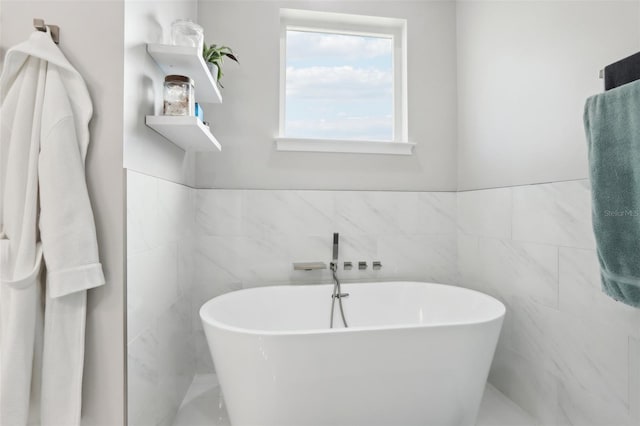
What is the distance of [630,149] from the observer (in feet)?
3.42

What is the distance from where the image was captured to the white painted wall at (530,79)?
1.36m

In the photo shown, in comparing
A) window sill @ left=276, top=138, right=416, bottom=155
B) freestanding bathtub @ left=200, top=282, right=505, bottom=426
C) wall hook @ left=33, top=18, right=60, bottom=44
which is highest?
wall hook @ left=33, top=18, right=60, bottom=44

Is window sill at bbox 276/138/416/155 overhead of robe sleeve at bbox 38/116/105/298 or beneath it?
overhead

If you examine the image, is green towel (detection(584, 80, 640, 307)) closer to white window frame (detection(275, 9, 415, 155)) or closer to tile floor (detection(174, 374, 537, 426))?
tile floor (detection(174, 374, 537, 426))

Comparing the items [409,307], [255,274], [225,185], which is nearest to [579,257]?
[409,307]

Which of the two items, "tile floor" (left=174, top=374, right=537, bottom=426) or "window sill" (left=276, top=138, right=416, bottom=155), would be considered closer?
"tile floor" (left=174, top=374, right=537, bottom=426)

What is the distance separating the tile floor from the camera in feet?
5.28

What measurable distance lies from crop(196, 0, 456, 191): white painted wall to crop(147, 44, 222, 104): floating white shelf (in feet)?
1.43

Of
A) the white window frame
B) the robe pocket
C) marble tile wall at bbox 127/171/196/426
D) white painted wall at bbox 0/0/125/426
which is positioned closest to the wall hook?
white painted wall at bbox 0/0/125/426

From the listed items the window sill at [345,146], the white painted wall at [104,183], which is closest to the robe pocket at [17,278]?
the white painted wall at [104,183]

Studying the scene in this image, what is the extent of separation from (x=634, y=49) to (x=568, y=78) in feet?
0.86

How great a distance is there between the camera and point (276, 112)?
216 cm

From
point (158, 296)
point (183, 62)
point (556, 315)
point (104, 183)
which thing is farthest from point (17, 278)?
point (556, 315)

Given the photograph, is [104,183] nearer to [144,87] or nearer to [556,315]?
[144,87]
